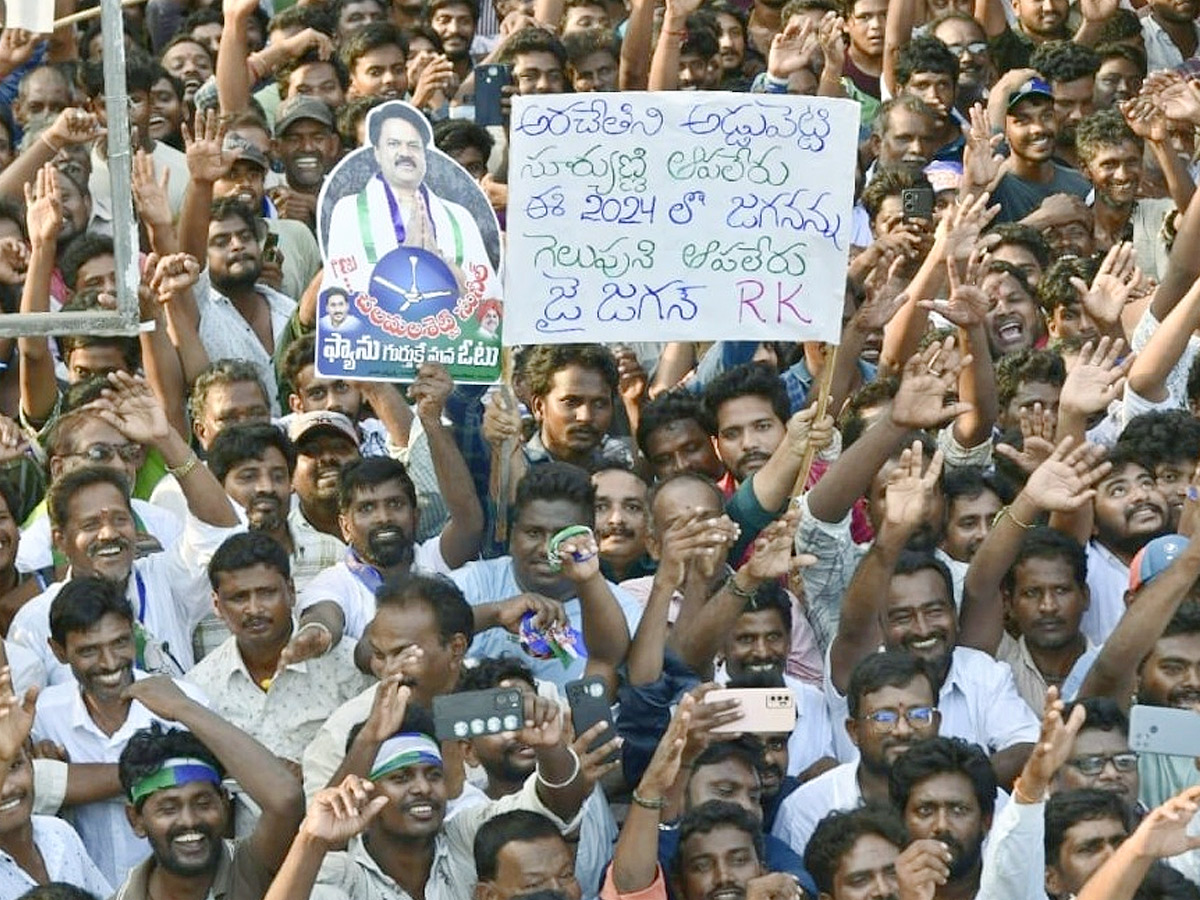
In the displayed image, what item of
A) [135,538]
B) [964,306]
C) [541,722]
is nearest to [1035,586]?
[964,306]

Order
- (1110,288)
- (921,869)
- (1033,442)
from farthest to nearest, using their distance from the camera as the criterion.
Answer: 1. (1110,288)
2. (1033,442)
3. (921,869)

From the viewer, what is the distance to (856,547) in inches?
410

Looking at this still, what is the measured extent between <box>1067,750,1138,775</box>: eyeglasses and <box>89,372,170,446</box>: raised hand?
8.90ft

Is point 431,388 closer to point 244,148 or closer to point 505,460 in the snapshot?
point 505,460

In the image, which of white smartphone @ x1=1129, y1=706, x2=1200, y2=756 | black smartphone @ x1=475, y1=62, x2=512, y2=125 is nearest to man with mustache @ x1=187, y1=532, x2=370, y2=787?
white smartphone @ x1=1129, y1=706, x2=1200, y2=756

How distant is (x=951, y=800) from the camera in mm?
9039

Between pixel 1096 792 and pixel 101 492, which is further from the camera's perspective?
pixel 101 492

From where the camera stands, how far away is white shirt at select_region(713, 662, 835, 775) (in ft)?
32.3

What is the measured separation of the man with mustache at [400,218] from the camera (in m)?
10.2

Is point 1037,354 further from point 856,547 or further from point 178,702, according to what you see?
point 178,702

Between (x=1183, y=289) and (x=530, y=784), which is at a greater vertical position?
(x=1183, y=289)

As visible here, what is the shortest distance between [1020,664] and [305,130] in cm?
400

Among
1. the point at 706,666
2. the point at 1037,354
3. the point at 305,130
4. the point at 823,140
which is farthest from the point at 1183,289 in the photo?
the point at 305,130

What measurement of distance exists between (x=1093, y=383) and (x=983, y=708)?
44.1 inches
